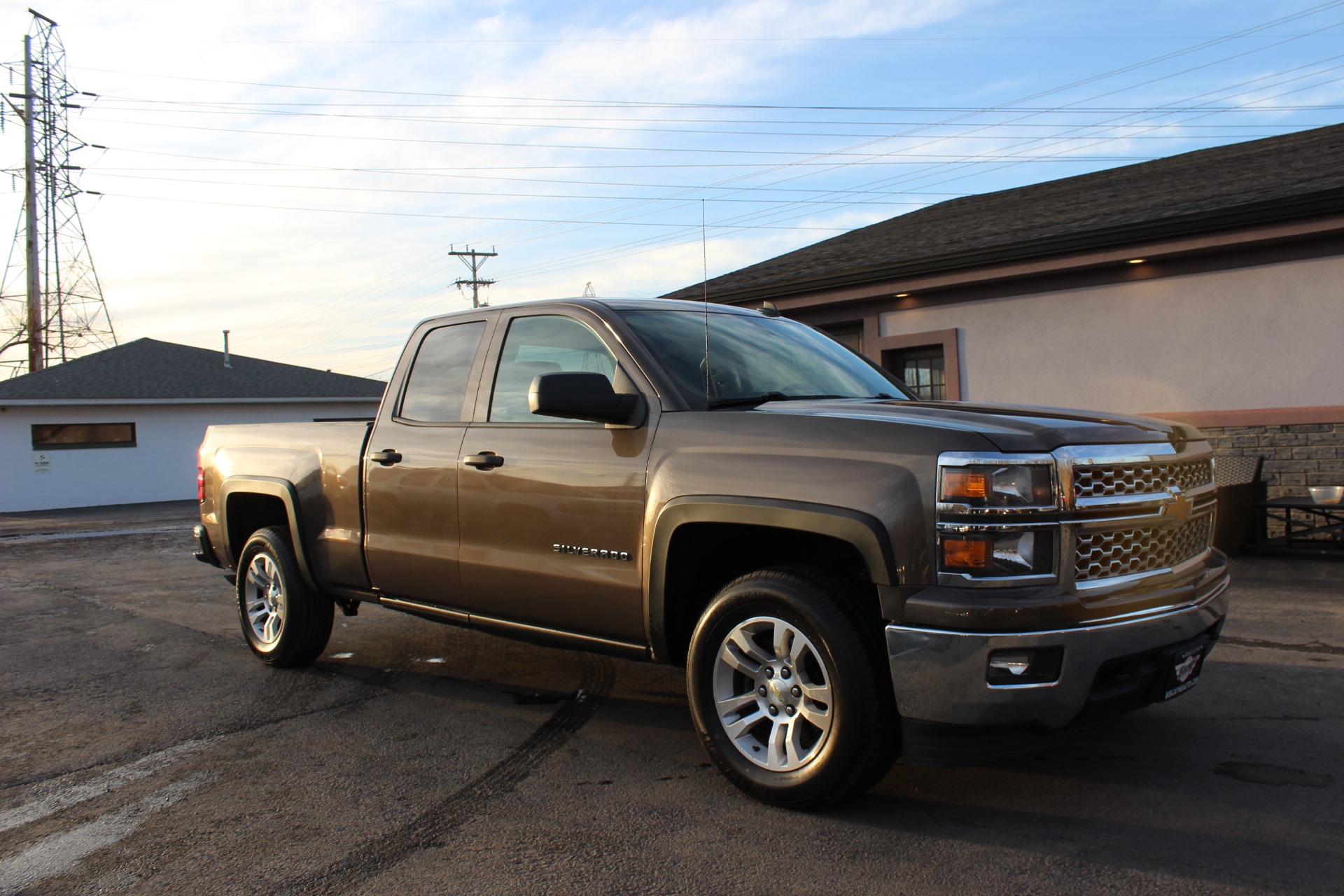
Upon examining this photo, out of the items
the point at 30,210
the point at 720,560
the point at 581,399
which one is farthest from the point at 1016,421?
the point at 30,210

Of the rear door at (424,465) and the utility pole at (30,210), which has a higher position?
the utility pole at (30,210)

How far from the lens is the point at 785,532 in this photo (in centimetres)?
394

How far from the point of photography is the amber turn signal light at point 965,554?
126 inches

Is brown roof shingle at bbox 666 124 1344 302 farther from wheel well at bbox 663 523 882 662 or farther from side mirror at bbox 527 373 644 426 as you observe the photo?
side mirror at bbox 527 373 644 426

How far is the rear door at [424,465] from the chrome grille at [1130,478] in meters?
2.86

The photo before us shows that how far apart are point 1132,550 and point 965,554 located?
2.29ft

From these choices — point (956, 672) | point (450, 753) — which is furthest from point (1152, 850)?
point (450, 753)

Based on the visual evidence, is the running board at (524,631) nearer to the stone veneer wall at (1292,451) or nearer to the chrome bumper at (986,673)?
the chrome bumper at (986,673)

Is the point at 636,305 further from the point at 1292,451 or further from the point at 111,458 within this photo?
the point at 111,458

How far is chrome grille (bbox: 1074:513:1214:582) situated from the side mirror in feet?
5.92

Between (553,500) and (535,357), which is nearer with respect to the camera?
(553,500)

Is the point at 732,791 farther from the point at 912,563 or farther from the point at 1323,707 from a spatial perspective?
the point at 1323,707

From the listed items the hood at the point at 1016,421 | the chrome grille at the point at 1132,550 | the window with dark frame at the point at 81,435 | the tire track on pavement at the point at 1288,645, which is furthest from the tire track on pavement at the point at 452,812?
the window with dark frame at the point at 81,435

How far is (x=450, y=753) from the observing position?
175 inches
